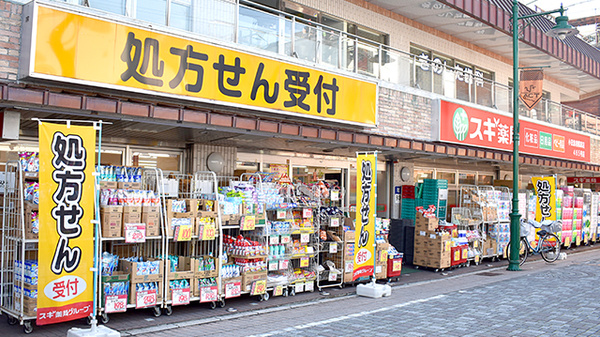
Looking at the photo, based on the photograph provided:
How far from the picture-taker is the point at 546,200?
18141mm

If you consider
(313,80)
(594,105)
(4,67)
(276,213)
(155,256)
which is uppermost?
(594,105)

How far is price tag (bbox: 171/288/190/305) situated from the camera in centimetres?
837

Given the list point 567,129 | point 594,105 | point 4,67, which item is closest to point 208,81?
point 4,67

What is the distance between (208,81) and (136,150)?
99.5 inches

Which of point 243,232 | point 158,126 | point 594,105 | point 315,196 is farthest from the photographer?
point 594,105

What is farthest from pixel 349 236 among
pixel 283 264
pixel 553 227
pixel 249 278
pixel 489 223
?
pixel 553 227

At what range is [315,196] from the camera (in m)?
11.1

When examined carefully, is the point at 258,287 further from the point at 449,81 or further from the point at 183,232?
the point at 449,81

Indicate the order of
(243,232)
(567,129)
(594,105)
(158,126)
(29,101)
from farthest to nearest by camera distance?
(594,105)
(567,129)
(243,232)
(158,126)
(29,101)

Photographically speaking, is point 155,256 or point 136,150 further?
point 136,150

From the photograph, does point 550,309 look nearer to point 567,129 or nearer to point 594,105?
point 567,129

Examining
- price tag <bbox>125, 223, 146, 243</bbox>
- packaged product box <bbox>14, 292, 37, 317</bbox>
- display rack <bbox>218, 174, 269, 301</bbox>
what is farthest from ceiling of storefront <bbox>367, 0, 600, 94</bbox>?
packaged product box <bbox>14, 292, 37, 317</bbox>

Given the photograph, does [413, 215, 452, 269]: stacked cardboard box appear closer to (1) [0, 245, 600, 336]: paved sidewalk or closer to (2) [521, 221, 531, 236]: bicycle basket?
(1) [0, 245, 600, 336]: paved sidewalk

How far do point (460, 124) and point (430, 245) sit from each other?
3.97 metres
